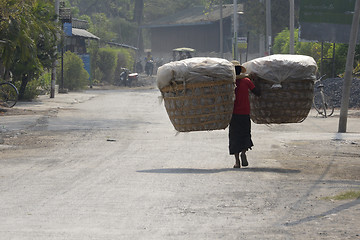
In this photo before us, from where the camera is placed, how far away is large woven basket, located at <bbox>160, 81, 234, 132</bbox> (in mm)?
11445

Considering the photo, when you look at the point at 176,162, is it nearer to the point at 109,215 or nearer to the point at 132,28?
the point at 109,215

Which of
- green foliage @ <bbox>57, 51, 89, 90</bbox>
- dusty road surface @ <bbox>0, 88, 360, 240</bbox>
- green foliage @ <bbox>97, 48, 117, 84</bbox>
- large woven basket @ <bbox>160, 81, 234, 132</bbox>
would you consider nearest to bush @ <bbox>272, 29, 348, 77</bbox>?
green foliage @ <bbox>57, 51, 89, 90</bbox>

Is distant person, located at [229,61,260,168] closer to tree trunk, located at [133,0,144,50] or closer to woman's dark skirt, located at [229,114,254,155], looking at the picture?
woman's dark skirt, located at [229,114,254,155]

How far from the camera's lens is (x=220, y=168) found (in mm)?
12320

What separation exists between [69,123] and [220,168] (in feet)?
31.6

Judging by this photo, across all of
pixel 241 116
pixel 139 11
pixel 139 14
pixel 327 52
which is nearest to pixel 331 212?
pixel 241 116

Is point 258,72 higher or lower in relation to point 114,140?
higher

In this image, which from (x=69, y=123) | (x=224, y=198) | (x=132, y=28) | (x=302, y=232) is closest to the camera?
(x=302, y=232)

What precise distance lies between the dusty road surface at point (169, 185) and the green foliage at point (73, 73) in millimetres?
22335

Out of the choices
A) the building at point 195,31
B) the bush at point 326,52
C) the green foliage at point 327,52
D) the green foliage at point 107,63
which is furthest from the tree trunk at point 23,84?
the building at point 195,31

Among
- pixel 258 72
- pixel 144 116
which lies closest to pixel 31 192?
pixel 258 72

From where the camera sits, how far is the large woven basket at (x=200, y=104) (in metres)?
11.4

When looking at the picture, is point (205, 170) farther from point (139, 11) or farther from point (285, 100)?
point (139, 11)

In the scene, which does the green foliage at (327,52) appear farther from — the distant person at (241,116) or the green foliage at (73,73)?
the distant person at (241,116)
